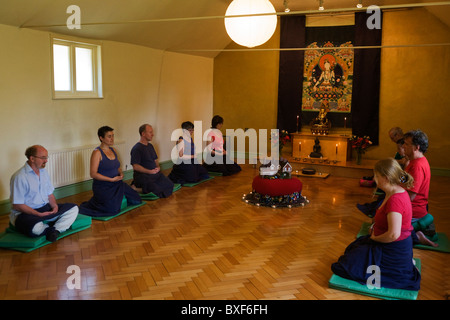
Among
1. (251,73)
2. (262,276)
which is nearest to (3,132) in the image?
(262,276)

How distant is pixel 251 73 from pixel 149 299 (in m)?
7.63

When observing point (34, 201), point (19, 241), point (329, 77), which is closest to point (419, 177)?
point (34, 201)

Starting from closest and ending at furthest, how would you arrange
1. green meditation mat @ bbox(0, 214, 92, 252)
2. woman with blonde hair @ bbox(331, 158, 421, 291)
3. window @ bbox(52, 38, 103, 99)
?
woman with blonde hair @ bbox(331, 158, 421, 291) < green meditation mat @ bbox(0, 214, 92, 252) < window @ bbox(52, 38, 103, 99)

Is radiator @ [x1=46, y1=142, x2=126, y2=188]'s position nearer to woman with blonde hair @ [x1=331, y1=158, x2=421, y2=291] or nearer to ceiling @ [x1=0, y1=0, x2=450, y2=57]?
ceiling @ [x1=0, y1=0, x2=450, y2=57]

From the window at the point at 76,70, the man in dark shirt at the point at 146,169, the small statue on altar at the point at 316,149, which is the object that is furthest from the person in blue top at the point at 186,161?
the small statue on altar at the point at 316,149

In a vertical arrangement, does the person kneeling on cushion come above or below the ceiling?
below

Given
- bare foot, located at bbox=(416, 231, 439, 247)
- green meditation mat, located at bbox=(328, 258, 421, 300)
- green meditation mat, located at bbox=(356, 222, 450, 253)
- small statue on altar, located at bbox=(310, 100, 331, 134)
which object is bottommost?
green meditation mat, located at bbox=(328, 258, 421, 300)

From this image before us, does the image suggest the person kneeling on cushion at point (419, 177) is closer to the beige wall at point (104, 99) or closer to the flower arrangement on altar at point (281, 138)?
the beige wall at point (104, 99)

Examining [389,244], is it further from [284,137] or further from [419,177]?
[284,137]

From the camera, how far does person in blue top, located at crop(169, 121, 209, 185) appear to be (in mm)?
7562

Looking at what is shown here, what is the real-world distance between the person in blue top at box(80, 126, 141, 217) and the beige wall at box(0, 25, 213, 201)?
3.37 feet

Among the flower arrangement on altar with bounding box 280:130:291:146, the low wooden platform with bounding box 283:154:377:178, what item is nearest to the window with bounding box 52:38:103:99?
the flower arrangement on altar with bounding box 280:130:291:146

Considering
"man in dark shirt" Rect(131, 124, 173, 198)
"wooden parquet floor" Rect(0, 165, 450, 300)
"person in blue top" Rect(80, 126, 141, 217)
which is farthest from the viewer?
"man in dark shirt" Rect(131, 124, 173, 198)

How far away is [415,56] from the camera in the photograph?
8789 millimetres
